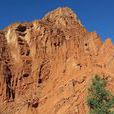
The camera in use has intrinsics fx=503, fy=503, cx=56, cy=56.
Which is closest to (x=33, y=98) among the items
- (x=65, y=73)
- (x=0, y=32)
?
(x=65, y=73)

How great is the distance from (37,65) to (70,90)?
9.03m

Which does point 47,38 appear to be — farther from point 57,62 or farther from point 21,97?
point 21,97

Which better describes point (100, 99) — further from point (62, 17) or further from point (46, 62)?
point (62, 17)

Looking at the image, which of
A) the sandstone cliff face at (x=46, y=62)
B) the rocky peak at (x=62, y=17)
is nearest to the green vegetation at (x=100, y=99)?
the sandstone cliff face at (x=46, y=62)

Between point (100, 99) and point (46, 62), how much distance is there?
47.3 meters

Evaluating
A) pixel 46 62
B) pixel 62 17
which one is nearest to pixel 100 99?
pixel 46 62

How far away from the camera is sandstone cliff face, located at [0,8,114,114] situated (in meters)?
73.6

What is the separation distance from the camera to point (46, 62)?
3125 inches

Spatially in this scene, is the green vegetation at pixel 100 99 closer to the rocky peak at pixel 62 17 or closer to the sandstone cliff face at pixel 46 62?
the sandstone cliff face at pixel 46 62

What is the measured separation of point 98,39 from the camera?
8106 cm

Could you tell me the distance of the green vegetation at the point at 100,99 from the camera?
31.6m

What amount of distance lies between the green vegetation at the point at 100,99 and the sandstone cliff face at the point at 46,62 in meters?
39.1

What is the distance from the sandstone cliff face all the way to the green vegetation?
39.1m

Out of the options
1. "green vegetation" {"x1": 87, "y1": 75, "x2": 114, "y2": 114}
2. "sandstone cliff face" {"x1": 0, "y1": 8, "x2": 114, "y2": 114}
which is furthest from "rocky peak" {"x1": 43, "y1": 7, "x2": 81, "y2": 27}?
"green vegetation" {"x1": 87, "y1": 75, "x2": 114, "y2": 114}
